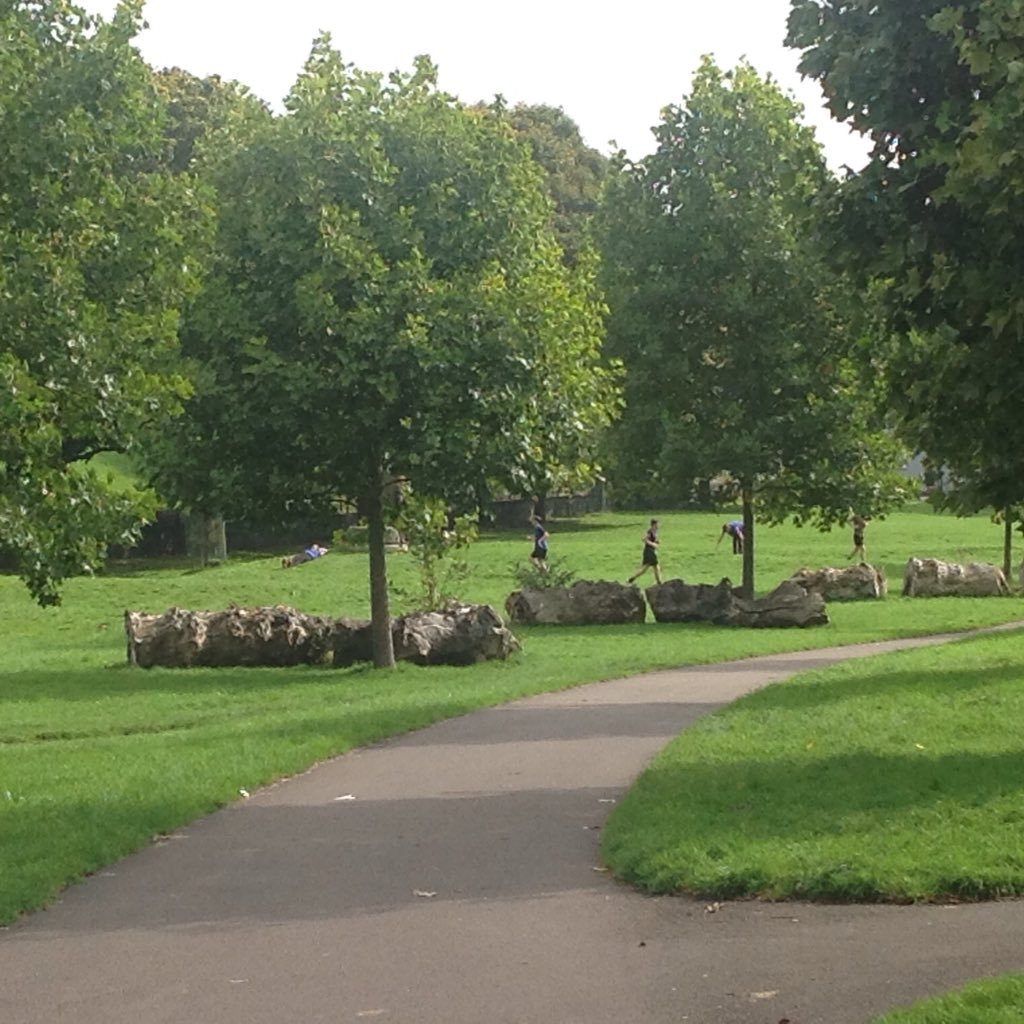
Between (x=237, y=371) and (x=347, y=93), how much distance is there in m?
3.83

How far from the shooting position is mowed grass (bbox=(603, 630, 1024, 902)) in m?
8.55

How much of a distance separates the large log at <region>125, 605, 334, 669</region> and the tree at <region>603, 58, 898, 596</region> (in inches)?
369

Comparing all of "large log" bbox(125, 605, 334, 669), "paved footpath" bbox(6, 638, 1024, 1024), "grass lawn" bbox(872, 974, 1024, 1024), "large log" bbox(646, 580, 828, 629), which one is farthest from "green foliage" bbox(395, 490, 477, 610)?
"grass lawn" bbox(872, 974, 1024, 1024)

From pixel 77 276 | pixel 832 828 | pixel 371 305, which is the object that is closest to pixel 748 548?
pixel 371 305

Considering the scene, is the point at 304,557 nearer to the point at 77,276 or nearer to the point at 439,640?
the point at 439,640

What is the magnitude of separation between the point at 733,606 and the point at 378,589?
9.41m

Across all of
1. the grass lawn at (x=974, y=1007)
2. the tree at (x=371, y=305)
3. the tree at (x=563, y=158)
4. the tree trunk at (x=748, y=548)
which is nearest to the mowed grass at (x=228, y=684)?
the tree trunk at (x=748, y=548)

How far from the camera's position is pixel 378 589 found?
926 inches

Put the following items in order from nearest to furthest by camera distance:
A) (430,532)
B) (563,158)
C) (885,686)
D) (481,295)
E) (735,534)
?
(885,686)
(481,295)
(430,532)
(735,534)
(563,158)

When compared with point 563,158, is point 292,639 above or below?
below

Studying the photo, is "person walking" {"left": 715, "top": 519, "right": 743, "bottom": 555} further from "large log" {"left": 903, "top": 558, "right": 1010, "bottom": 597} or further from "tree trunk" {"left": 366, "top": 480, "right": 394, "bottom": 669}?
"tree trunk" {"left": 366, "top": 480, "right": 394, "bottom": 669}

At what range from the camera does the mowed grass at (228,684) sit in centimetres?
1162

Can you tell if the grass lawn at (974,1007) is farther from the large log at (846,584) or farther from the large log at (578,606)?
the large log at (846,584)

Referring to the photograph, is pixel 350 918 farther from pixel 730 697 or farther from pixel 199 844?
pixel 730 697
